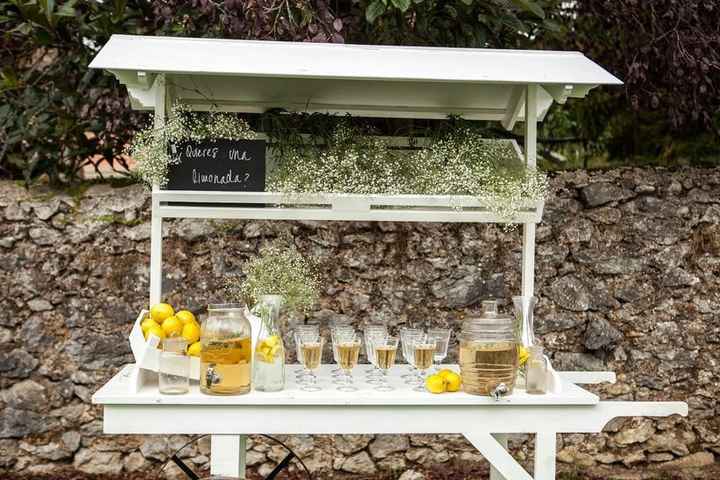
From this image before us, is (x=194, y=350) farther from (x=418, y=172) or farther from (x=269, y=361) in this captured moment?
(x=418, y=172)

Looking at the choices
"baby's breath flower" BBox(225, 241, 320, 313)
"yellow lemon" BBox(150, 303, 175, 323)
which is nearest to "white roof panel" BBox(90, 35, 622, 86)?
"baby's breath flower" BBox(225, 241, 320, 313)

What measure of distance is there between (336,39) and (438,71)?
30.1 inches

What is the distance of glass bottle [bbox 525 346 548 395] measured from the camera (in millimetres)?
2223

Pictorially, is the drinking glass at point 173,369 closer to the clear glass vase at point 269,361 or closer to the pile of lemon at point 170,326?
the pile of lemon at point 170,326

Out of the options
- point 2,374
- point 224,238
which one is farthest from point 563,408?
point 2,374

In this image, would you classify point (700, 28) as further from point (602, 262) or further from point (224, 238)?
point (224, 238)

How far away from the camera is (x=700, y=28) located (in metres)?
3.57

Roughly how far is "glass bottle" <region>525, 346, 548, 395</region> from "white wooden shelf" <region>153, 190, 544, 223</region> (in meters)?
0.41

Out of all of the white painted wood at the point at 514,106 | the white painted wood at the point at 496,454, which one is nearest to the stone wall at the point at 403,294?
the white painted wood at the point at 514,106

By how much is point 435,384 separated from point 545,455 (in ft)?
1.20

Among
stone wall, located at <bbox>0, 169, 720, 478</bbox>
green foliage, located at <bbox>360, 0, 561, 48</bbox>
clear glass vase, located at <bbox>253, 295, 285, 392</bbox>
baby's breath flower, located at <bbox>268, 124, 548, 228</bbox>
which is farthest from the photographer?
stone wall, located at <bbox>0, 169, 720, 478</bbox>

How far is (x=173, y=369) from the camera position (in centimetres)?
215

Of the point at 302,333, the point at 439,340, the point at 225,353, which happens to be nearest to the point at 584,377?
the point at 439,340

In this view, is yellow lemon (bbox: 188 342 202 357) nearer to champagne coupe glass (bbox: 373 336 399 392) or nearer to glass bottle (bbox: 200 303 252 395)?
glass bottle (bbox: 200 303 252 395)
